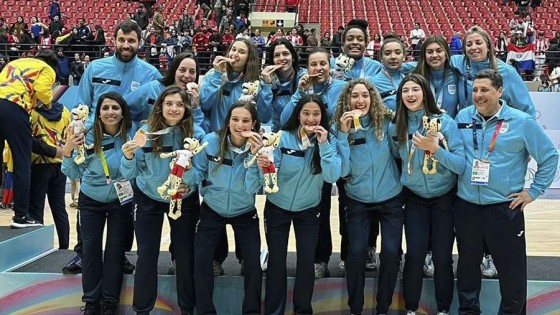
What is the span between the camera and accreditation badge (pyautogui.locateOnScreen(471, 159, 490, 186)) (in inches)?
156

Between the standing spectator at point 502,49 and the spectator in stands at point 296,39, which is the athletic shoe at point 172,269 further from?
the standing spectator at point 502,49

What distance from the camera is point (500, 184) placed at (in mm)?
3977

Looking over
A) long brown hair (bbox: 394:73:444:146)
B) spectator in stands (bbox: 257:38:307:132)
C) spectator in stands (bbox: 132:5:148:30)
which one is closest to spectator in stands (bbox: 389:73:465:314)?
long brown hair (bbox: 394:73:444:146)

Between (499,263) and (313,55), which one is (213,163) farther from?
(499,263)

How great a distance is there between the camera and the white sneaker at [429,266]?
4.50m

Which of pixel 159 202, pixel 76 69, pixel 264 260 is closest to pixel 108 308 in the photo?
pixel 159 202

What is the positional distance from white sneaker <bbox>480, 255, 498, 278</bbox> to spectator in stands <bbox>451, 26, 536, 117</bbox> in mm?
1000

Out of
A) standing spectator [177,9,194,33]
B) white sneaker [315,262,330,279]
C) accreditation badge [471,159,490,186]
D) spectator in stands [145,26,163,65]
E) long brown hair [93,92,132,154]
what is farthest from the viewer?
standing spectator [177,9,194,33]

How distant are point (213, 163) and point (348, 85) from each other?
94 centimetres

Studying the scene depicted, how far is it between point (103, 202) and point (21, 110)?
1.39m

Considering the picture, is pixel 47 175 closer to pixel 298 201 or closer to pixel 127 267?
pixel 127 267

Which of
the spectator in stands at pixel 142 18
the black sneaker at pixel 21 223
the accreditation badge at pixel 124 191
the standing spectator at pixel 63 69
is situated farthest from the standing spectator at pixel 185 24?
the accreditation badge at pixel 124 191

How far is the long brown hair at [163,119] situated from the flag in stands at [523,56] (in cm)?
1132

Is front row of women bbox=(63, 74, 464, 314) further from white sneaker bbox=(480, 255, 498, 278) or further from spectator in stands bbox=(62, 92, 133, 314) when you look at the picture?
white sneaker bbox=(480, 255, 498, 278)
